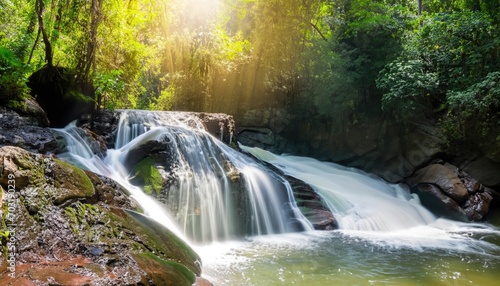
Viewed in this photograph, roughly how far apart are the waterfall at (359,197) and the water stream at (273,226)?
5 centimetres

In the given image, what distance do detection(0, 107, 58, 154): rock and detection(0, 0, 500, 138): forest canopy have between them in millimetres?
575

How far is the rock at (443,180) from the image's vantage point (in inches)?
415

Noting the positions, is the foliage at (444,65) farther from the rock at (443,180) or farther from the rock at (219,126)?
the rock at (219,126)

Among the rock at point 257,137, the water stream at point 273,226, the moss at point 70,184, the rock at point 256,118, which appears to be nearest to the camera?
the moss at point 70,184

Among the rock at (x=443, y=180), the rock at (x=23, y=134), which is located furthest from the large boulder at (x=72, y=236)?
the rock at (x=443, y=180)

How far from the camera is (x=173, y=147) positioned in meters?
7.74

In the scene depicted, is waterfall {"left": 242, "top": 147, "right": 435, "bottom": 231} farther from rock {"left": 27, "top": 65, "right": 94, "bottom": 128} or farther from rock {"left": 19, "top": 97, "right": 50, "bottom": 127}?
rock {"left": 19, "top": 97, "right": 50, "bottom": 127}

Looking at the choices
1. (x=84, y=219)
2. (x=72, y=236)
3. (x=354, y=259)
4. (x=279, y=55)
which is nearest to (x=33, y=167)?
(x=84, y=219)

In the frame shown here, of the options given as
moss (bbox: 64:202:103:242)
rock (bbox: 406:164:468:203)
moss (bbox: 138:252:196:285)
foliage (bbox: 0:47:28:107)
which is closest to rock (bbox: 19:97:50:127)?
foliage (bbox: 0:47:28:107)

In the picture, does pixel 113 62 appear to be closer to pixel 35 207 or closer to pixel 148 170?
pixel 148 170

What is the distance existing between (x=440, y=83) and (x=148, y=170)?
1039 cm

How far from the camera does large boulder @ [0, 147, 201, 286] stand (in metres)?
2.76

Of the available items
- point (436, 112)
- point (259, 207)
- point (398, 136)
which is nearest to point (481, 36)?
point (436, 112)

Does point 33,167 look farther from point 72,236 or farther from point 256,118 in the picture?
point 256,118
